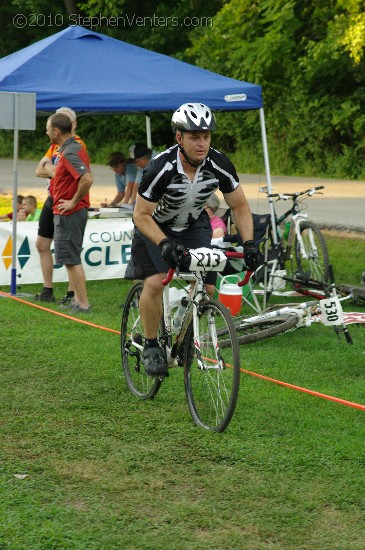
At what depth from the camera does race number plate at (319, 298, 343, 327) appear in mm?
7641

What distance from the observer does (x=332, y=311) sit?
7648 millimetres

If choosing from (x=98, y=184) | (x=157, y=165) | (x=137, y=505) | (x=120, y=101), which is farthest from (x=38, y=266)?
(x=98, y=184)

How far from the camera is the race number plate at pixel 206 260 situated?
5.52m

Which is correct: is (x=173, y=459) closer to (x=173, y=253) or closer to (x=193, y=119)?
(x=173, y=253)

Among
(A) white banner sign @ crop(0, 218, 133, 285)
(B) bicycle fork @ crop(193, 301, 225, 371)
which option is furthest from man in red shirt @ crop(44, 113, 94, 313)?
(B) bicycle fork @ crop(193, 301, 225, 371)

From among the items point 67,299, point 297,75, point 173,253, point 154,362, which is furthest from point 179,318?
point 297,75

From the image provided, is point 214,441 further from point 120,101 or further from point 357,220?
point 357,220

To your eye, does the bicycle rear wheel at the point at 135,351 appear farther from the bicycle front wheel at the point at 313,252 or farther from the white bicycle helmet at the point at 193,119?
the bicycle front wheel at the point at 313,252

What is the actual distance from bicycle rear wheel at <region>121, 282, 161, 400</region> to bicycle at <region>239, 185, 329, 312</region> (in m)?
3.29

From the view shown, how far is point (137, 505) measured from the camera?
180 inches

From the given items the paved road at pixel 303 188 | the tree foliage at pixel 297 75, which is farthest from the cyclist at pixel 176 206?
the tree foliage at pixel 297 75

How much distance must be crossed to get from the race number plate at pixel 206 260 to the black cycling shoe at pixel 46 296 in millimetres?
5250

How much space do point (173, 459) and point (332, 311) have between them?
2.77 m

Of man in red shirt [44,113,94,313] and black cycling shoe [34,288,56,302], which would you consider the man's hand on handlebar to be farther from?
black cycling shoe [34,288,56,302]
